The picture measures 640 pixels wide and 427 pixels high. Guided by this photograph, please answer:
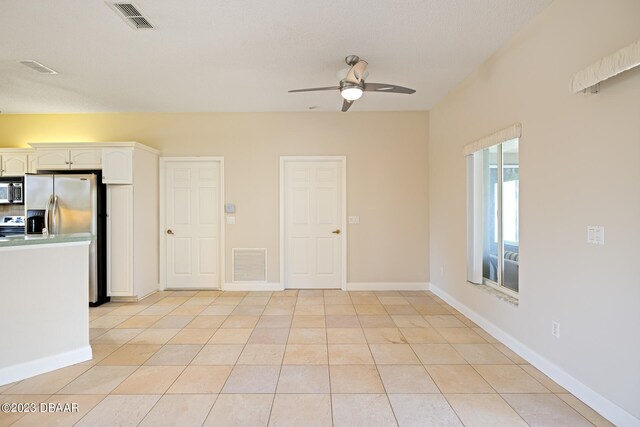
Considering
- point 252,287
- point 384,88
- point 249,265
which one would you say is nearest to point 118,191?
point 249,265

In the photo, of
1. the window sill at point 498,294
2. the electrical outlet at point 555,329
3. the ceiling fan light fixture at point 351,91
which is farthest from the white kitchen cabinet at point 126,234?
the electrical outlet at point 555,329

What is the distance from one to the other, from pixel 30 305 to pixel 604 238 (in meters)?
4.09

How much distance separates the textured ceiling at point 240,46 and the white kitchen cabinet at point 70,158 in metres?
0.72

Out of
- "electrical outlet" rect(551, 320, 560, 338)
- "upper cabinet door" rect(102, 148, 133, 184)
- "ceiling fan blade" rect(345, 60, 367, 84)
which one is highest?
"ceiling fan blade" rect(345, 60, 367, 84)

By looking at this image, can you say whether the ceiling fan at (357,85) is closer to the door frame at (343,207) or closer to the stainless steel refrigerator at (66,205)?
the door frame at (343,207)

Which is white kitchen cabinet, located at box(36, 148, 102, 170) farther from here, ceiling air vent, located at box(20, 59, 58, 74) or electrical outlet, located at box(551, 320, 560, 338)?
electrical outlet, located at box(551, 320, 560, 338)

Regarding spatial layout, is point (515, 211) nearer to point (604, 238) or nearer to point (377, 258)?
point (604, 238)

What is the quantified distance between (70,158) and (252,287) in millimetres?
3124

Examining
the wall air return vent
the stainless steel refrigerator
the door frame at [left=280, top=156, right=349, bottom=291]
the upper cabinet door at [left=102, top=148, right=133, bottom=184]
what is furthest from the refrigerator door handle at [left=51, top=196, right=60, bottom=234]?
the door frame at [left=280, top=156, right=349, bottom=291]

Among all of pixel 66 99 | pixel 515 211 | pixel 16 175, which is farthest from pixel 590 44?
pixel 16 175

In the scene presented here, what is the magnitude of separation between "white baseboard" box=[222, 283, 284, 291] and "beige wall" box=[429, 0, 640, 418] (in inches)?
117

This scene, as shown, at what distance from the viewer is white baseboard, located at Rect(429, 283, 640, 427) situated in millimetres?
1786

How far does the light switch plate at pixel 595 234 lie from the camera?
1903mm

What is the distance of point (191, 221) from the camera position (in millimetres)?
4887
